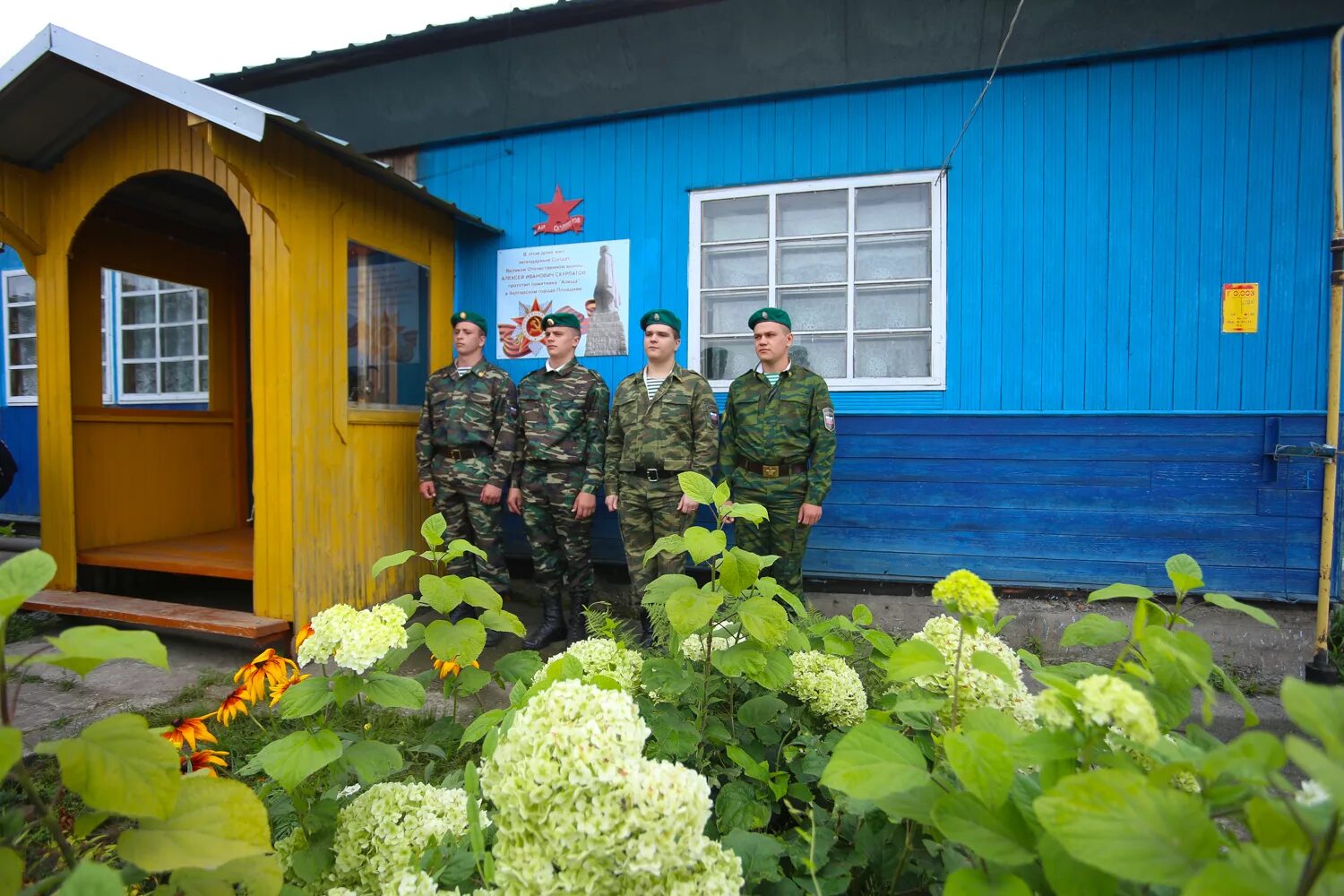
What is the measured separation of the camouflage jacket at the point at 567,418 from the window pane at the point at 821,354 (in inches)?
49.5

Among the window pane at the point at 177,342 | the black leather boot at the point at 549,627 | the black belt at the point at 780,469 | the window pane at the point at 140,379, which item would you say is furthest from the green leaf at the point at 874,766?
the window pane at the point at 140,379

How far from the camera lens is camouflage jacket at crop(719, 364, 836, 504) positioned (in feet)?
12.0

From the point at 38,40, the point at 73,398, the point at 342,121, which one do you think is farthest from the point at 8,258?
the point at 38,40

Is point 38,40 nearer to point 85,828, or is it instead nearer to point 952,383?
point 85,828

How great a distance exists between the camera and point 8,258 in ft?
21.4

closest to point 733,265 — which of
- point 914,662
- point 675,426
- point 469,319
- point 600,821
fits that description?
point 675,426

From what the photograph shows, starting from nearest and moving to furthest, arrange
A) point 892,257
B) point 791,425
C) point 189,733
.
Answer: point 189,733 → point 791,425 → point 892,257

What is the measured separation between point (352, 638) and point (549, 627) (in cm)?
308

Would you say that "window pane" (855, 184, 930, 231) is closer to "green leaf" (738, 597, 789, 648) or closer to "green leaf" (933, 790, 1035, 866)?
"green leaf" (738, 597, 789, 648)

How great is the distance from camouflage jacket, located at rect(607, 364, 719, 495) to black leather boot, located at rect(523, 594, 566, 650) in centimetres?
96

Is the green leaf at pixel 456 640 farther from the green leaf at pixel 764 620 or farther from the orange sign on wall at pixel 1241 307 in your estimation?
the orange sign on wall at pixel 1241 307

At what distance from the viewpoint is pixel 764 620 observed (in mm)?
1142

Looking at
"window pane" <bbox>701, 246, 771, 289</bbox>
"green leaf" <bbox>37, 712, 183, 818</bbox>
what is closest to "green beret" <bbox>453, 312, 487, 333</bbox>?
"window pane" <bbox>701, 246, 771, 289</bbox>

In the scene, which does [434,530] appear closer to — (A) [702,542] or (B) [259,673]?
(A) [702,542]
